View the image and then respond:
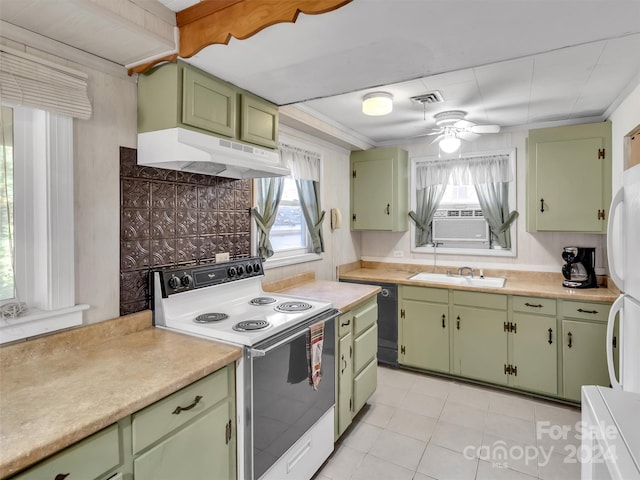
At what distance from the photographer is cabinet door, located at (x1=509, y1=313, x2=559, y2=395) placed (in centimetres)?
279

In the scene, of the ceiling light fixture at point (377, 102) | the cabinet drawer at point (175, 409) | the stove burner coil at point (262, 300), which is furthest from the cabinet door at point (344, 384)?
the ceiling light fixture at point (377, 102)

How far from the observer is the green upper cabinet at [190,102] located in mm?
1642

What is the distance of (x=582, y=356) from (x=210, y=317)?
9.02 ft

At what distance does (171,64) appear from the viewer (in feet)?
5.36

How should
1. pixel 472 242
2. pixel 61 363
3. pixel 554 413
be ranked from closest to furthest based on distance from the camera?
pixel 61 363 < pixel 554 413 < pixel 472 242

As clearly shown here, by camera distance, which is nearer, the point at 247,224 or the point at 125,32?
the point at 125,32

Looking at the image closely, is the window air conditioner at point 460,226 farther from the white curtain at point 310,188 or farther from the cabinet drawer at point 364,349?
the cabinet drawer at point 364,349

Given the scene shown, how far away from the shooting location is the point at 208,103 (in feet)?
5.79

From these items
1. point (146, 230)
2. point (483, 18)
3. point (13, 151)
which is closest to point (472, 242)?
point (483, 18)

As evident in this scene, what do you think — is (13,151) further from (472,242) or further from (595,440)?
(472,242)

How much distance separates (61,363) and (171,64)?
1.35 m

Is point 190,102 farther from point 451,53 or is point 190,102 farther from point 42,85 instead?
point 451,53

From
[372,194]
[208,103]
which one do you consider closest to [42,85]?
[208,103]

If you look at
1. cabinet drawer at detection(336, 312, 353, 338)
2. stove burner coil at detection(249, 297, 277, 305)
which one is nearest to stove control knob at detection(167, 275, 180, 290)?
stove burner coil at detection(249, 297, 277, 305)
